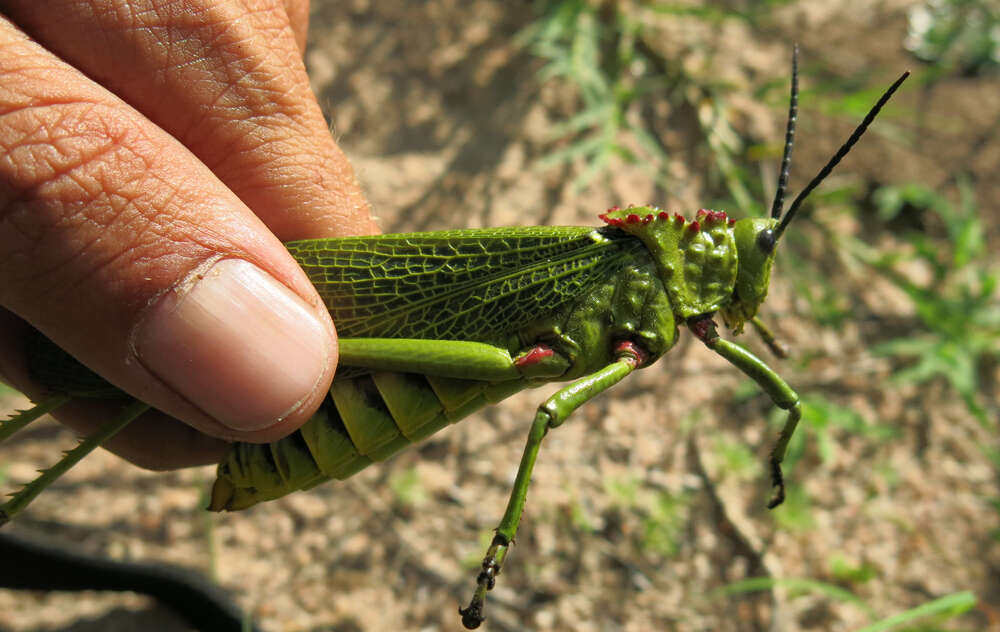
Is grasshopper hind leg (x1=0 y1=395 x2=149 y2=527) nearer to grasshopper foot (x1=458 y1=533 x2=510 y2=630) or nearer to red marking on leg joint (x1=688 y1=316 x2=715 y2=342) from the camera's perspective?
grasshopper foot (x1=458 y1=533 x2=510 y2=630)

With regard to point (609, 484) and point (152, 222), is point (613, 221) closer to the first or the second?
point (152, 222)

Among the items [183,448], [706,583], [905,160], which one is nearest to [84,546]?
[183,448]

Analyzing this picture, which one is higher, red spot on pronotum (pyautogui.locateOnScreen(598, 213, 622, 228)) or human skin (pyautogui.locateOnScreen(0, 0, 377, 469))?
human skin (pyautogui.locateOnScreen(0, 0, 377, 469))

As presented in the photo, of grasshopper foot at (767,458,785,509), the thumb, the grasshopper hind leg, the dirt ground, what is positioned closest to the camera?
the thumb

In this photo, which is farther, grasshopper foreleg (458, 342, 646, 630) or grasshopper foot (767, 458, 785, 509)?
grasshopper foot (767, 458, 785, 509)

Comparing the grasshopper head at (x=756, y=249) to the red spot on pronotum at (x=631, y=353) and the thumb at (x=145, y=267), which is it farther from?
the thumb at (x=145, y=267)

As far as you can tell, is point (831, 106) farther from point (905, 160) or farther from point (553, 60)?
point (553, 60)

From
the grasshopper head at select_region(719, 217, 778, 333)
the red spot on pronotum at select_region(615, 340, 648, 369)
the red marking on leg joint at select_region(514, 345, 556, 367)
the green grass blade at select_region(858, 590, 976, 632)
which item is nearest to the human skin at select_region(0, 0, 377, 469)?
the red marking on leg joint at select_region(514, 345, 556, 367)

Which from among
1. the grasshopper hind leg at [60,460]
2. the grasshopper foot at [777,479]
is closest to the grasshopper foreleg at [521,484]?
the grasshopper foot at [777,479]
